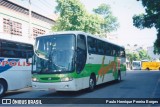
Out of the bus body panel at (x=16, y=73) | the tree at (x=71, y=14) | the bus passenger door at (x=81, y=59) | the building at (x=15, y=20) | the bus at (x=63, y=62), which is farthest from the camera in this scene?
the tree at (x=71, y=14)

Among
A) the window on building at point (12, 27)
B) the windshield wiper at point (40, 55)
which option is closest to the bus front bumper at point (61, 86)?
the windshield wiper at point (40, 55)

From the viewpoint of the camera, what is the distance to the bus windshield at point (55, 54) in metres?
12.2

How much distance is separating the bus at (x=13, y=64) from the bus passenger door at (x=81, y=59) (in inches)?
157

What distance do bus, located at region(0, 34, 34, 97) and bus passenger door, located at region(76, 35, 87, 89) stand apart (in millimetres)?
3986

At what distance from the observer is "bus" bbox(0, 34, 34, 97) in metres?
13.9

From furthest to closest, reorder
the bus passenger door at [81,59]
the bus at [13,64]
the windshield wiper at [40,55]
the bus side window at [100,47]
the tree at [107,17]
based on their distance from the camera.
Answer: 1. the tree at [107,17]
2. the bus side window at [100,47]
3. the bus at [13,64]
4. the bus passenger door at [81,59]
5. the windshield wiper at [40,55]

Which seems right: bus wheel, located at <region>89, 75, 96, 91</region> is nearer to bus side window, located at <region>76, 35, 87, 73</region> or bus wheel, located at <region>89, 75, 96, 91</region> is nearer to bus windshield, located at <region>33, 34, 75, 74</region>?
bus side window, located at <region>76, 35, 87, 73</region>

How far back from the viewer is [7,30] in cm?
3086

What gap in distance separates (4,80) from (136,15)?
902 inches

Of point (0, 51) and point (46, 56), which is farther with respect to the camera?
point (0, 51)

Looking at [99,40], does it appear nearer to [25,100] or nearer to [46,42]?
[46,42]

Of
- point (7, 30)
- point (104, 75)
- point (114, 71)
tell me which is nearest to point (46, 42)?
point (104, 75)

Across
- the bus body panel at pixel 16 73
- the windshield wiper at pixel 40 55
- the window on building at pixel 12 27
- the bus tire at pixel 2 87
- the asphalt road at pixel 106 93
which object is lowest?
the asphalt road at pixel 106 93

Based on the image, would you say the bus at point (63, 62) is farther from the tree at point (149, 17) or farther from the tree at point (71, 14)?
the tree at point (71, 14)
